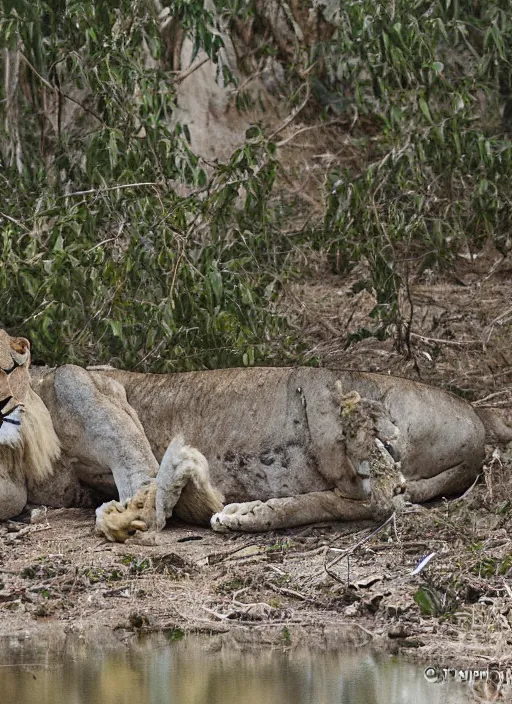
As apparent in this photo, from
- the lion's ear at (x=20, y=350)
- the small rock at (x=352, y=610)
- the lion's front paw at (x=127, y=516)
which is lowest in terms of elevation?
the lion's front paw at (x=127, y=516)

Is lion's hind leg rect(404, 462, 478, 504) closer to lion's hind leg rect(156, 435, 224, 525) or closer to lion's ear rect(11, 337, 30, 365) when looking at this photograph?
lion's hind leg rect(156, 435, 224, 525)

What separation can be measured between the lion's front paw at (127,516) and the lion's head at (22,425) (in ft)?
1.65

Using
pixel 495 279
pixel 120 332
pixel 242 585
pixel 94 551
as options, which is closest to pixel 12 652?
pixel 242 585

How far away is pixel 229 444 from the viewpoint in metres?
6.04

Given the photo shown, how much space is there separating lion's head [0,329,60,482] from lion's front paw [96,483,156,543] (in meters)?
0.50

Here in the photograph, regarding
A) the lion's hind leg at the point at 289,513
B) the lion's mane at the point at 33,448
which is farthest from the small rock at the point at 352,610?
the lion's mane at the point at 33,448

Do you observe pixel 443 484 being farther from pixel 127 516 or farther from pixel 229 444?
pixel 127 516

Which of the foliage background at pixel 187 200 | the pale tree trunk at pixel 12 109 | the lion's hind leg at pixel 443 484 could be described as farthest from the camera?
the pale tree trunk at pixel 12 109

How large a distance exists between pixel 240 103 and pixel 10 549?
6562 mm

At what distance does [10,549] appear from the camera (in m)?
5.57

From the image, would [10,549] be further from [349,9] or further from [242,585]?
[349,9]

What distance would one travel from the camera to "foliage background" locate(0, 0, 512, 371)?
6.98m

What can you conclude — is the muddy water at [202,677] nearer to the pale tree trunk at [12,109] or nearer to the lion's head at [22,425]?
the lion's head at [22,425]

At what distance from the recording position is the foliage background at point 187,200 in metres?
6.98
